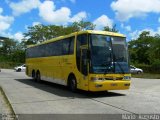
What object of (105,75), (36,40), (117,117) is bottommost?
(117,117)

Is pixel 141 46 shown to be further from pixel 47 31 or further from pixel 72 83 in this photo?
pixel 72 83

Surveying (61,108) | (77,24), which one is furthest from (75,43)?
(77,24)

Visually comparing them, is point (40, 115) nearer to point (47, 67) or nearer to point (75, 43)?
point (75, 43)

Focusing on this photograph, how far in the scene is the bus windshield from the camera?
56.3 feet

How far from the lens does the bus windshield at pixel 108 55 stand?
1717 centimetres

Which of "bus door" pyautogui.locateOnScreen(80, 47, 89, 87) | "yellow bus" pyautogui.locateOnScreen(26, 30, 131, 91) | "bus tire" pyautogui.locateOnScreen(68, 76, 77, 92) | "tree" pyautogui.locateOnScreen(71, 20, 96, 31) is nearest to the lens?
"yellow bus" pyautogui.locateOnScreen(26, 30, 131, 91)

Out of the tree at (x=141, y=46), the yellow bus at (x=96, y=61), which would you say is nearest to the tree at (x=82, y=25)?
the tree at (x=141, y=46)

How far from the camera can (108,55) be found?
687 inches

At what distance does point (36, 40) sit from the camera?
108000 mm

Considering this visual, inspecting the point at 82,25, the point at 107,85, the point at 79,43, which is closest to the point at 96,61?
the point at 107,85

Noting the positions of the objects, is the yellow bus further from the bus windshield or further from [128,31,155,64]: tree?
[128,31,155,64]: tree

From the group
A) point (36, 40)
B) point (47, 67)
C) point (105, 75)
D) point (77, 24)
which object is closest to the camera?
point (105, 75)

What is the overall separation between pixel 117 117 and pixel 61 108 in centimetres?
283

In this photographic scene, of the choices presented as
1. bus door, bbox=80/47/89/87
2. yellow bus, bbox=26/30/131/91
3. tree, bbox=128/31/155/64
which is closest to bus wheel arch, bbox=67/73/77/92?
yellow bus, bbox=26/30/131/91
